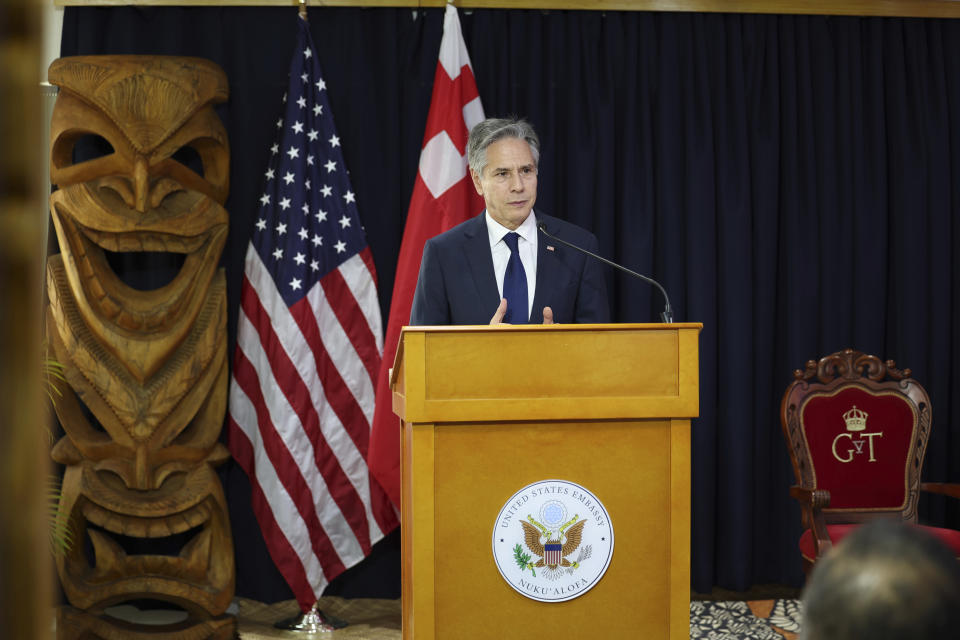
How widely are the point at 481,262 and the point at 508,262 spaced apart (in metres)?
0.11

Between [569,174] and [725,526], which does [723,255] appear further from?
[725,526]

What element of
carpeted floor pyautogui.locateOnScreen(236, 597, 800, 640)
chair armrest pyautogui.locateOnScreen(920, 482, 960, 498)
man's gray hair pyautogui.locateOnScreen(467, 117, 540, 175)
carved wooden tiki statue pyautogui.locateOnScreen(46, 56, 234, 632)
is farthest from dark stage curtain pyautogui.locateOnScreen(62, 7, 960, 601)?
man's gray hair pyautogui.locateOnScreen(467, 117, 540, 175)

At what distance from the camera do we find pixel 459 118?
4.09 m

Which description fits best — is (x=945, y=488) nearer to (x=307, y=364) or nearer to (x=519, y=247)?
(x=519, y=247)

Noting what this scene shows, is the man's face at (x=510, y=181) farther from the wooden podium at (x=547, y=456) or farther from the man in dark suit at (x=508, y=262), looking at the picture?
the wooden podium at (x=547, y=456)

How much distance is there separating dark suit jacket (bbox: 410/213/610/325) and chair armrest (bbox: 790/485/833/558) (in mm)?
1145

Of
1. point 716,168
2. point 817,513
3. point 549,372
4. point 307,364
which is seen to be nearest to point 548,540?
point 549,372

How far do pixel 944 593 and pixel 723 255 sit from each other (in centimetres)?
406

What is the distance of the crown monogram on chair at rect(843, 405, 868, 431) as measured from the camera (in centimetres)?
376

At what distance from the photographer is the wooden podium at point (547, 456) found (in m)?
2.20

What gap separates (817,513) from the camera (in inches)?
136

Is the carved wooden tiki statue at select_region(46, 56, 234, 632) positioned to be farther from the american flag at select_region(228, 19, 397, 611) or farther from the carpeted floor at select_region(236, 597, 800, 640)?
the carpeted floor at select_region(236, 597, 800, 640)

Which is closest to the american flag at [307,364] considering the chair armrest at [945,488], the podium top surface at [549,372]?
the podium top surface at [549,372]

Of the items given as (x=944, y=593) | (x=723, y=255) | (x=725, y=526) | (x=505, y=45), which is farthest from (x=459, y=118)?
(x=944, y=593)
